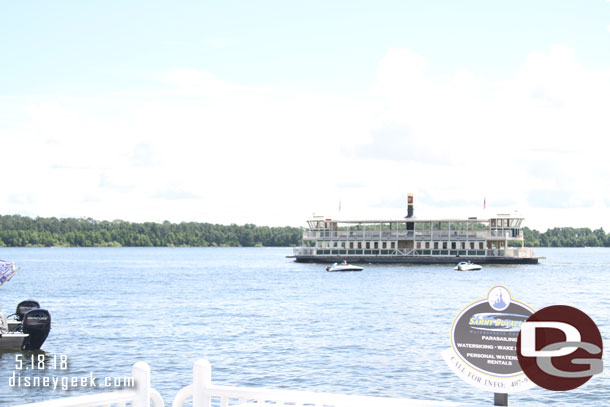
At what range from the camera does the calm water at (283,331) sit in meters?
24.3

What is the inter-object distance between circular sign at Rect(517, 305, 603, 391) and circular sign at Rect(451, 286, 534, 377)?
91 millimetres

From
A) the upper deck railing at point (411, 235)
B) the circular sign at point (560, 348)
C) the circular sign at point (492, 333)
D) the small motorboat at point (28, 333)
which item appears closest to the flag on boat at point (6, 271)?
the small motorboat at point (28, 333)

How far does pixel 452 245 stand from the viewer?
342 ft

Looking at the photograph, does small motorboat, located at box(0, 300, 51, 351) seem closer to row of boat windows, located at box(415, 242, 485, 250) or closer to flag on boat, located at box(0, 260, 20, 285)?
flag on boat, located at box(0, 260, 20, 285)

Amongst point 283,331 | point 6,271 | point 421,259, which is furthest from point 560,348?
point 421,259

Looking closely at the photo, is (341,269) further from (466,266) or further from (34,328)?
(34,328)

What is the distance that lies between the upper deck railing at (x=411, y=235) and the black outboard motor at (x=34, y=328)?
79.1 meters

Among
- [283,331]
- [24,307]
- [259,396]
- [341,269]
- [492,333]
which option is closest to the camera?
[492,333]

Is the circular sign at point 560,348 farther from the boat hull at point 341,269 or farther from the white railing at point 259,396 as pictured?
the boat hull at point 341,269

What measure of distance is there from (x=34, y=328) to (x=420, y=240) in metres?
80.3

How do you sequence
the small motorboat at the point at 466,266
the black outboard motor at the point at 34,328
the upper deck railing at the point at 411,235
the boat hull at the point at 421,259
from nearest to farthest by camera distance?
the black outboard motor at the point at 34,328 < the small motorboat at the point at 466,266 < the boat hull at the point at 421,259 < the upper deck railing at the point at 411,235

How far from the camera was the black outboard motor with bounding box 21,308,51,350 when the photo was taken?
2767cm

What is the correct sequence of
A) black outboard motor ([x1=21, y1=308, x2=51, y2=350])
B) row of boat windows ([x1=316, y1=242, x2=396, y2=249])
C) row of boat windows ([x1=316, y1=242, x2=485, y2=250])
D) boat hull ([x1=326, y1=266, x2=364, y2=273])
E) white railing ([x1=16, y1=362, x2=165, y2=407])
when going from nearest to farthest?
white railing ([x1=16, y1=362, x2=165, y2=407]) < black outboard motor ([x1=21, y1=308, x2=51, y2=350]) < boat hull ([x1=326, y1=266, x2=364, y2=273]) < row of boat windows ([x1=316, y1=242, x2=485, y2=250]) < row of boat windows ([x1=316, y1=242, x2=396, y2=249])

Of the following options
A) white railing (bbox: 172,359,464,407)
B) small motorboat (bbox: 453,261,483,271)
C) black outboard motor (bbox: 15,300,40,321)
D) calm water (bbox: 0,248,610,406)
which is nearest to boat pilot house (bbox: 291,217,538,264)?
small motorboat (bbox: 453,261,483,271)
